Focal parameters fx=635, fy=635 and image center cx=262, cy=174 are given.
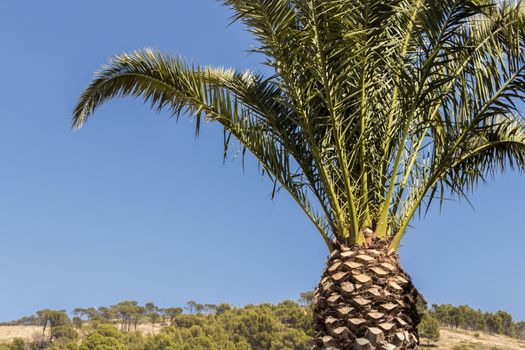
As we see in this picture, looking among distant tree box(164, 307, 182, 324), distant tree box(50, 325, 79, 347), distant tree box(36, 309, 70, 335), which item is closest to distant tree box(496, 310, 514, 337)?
distant tree box(164, 307, 182, 324)

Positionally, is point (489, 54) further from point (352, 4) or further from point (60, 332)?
point (60, 332)

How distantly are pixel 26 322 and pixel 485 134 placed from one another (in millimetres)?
105482

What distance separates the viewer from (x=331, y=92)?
6.87 m

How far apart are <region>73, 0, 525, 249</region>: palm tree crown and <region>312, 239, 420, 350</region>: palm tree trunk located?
281 mm

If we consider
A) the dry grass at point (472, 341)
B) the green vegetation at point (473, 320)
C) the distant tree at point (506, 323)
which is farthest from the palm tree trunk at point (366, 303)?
the distant tree at point (506, 323)

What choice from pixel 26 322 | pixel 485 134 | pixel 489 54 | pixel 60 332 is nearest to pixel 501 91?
pixel 489 54

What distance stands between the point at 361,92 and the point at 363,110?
213mm

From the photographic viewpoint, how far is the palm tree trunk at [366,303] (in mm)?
6598

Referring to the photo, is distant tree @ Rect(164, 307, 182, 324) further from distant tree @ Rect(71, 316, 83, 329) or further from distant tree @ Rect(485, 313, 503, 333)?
distant tree @ Rect(485, 313, 503, 333)

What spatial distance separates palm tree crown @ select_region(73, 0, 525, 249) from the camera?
21.9 ft

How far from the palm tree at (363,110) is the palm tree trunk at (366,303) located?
0.04ft

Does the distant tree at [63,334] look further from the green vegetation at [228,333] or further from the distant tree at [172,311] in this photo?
the distant tree at [172,311]

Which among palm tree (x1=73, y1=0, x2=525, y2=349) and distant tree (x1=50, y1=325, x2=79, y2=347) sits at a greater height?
distant tree (x1=50, y1=325, x2=79, y2=347)

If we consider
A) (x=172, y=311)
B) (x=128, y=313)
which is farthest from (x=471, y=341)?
(x=128, y=313)
